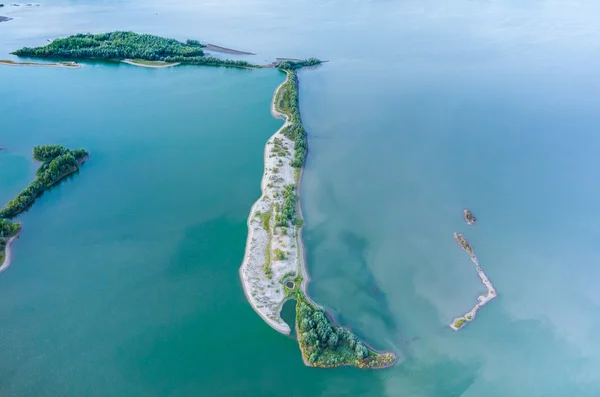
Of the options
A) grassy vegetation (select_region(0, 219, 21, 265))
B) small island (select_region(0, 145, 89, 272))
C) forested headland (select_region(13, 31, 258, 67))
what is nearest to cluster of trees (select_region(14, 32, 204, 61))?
forested headland (select_region(13, 31, 258, 67))

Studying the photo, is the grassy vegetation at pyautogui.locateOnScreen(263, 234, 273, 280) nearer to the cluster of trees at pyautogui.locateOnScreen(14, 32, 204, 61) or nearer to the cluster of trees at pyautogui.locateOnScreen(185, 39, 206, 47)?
the cluster of trees at pyautogui.locateOnScreen(14, 32, 204, 61)

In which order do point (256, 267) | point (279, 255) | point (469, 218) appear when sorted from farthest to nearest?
1. point (469, 218)
2. point (279, 255)
3. point (256, 267)

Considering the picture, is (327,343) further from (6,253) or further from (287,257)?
(6,253)

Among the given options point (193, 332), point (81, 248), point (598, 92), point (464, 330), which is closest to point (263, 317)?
point (193, 332)

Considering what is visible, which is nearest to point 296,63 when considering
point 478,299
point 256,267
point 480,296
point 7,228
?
point 256,267

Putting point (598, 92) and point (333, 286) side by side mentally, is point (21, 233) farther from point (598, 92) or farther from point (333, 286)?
point (598, 92)

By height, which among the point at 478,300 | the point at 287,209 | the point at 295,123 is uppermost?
the point at 295,123
